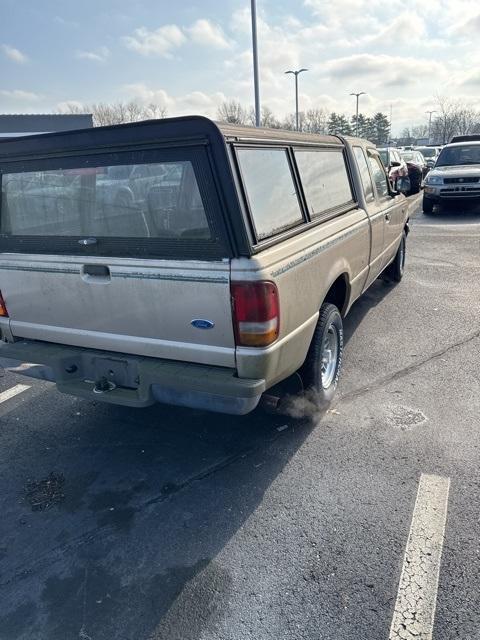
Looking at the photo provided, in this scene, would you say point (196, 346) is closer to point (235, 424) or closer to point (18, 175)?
point (235, 424)

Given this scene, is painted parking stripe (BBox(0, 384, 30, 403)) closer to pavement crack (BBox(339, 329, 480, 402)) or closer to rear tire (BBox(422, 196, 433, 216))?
pavement crack (BBox(339, 329, 480, 402))

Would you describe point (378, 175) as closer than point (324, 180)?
No

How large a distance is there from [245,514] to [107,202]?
202cm

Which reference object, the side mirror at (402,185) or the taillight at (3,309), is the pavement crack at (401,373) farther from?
the taillight at (3,309)

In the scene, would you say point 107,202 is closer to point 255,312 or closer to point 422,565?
point 255,312

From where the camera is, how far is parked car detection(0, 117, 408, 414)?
2.53 meters

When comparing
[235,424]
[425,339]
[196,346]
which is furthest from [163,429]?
[425,339]

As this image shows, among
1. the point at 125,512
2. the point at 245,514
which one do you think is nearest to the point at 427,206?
the point at 245,514

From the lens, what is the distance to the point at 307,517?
268 cm

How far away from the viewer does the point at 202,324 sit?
2678 mm

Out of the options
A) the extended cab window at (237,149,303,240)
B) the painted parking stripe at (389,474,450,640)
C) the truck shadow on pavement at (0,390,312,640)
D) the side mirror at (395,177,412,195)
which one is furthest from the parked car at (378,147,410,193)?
the painted parking stripe at (389,474,450,640)

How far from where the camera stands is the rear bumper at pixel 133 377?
2676 mm

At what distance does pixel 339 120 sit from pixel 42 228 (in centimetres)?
8328

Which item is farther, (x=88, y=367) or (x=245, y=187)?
(x=88, y=367)
